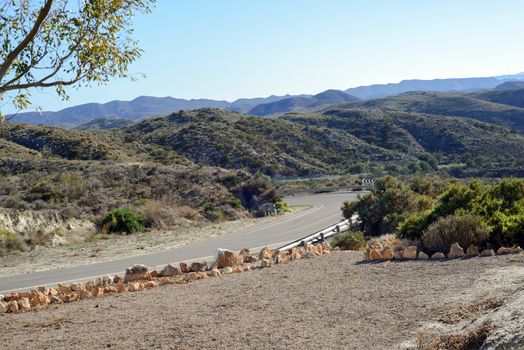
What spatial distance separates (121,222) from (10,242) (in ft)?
18.8

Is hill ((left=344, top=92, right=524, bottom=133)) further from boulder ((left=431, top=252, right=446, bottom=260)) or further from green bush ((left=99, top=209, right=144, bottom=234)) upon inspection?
boulder ((left=431, top=252, right=446, bottom=260))

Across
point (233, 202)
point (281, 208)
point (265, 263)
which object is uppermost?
point (265, 263)

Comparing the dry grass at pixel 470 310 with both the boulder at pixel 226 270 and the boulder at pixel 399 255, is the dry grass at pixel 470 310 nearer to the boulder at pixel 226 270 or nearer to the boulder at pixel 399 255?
the boulder at pixel 399 255

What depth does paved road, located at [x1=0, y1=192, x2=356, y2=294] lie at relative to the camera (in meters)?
15.9

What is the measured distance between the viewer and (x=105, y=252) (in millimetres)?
20734

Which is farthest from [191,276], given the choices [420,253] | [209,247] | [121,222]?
[121,222]

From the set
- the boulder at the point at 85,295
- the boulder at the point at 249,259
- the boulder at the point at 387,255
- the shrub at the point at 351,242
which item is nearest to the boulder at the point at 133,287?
the boulder at the point at 85,295

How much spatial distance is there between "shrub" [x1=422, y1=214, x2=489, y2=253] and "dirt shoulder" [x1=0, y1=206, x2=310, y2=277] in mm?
11490

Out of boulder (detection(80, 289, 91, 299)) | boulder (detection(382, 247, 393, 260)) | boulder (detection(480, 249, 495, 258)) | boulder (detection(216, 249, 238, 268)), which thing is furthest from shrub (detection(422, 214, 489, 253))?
boulder (detection(80, 289, 91, 299))

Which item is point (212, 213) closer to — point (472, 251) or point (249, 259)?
point (249, 259)

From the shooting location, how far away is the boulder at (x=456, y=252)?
33.9 ft

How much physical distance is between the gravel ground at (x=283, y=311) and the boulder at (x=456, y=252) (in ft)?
1.61

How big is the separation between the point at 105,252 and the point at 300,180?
132 ft

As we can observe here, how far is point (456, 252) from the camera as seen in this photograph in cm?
1036
